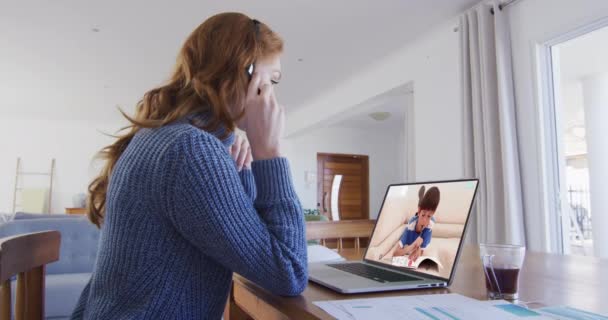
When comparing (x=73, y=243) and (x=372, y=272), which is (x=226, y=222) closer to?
(x=372, y=272)

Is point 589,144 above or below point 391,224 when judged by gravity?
above

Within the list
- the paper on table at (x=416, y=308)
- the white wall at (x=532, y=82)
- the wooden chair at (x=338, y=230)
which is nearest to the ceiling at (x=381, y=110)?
the white wall at (x=532, y=82)

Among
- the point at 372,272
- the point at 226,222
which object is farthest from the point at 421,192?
the point at 226,222

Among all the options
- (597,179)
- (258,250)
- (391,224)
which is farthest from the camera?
(597,179)

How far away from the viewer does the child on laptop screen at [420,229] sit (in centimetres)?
88

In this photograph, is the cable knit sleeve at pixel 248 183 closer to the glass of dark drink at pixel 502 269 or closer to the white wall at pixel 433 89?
the glass of dark drink at pixel 502 269

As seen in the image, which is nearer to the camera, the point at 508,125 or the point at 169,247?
the point at 169,247

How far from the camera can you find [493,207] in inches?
117

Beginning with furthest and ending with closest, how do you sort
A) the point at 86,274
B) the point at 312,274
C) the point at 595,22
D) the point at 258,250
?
the point at 86,274, the point at 595,22, the point at 312,274, the point at 258,250

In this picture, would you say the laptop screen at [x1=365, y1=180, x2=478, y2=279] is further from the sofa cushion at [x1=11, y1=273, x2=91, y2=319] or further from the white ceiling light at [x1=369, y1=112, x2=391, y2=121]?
the white ceiling light at [x1=369, y1=112, x2=391, y2=121]

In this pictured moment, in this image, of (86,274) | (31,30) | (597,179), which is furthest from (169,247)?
(597,179)

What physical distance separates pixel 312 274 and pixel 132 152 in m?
0.42

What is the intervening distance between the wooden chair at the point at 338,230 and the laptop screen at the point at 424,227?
595mm

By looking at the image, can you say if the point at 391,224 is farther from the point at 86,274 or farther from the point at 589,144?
the point at 589,144
